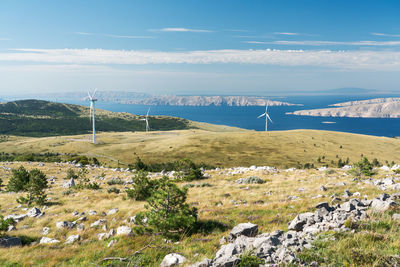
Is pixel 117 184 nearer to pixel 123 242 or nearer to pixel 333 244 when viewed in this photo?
pixel 123 242

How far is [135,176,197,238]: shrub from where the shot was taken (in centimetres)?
1104

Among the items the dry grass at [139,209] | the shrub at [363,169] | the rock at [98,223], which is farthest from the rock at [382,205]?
the shrub at [363,169]

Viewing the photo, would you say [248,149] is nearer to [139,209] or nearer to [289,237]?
[139,209]

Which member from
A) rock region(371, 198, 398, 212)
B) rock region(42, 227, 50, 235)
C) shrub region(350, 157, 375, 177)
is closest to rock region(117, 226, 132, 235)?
rock region(42, 227, 50, 235)

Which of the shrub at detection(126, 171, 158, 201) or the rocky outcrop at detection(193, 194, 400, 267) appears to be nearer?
the rocky outcrop at detection(193, 194, 400, 267)

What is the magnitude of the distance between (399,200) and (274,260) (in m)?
9.50

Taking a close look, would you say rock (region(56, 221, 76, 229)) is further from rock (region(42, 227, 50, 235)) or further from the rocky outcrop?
the rocky outcrop

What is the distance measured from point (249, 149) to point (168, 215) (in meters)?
87.3

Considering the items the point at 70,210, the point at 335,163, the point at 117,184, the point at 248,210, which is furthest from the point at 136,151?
the point at 248,210

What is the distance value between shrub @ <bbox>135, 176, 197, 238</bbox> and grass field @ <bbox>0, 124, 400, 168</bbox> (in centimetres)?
6134

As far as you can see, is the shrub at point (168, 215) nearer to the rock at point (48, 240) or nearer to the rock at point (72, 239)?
the rock at point (72, 239)

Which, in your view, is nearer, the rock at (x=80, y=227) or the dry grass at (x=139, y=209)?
the dry grass at (x=139, y=209)

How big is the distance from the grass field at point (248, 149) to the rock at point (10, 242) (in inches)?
2499

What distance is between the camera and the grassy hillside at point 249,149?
80688 mm
